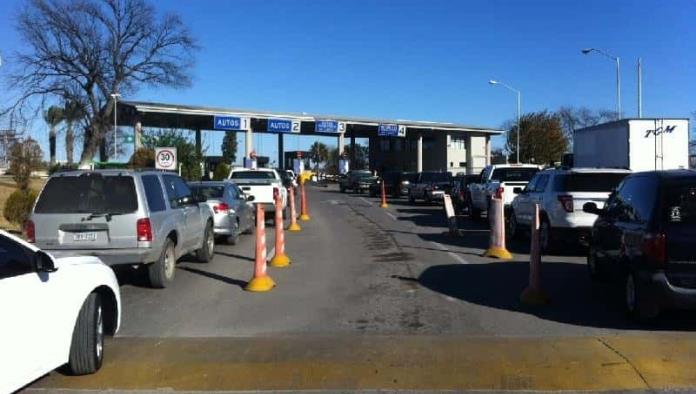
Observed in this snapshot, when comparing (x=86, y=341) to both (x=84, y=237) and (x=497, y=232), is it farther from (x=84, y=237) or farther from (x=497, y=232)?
(x=497, y=232)

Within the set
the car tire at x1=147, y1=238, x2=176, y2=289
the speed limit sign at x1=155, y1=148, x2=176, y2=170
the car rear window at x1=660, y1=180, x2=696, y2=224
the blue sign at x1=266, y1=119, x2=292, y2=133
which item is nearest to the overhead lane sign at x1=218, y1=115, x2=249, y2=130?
the blue sign at x1=266, y1=119, x2=292, y2=133

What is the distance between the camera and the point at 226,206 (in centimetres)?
1634

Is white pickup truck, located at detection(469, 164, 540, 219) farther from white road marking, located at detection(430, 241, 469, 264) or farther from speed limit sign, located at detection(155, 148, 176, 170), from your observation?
speed limit sign, located at detection(155, 148, 176, 170)

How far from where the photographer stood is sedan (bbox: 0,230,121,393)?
5016 mm

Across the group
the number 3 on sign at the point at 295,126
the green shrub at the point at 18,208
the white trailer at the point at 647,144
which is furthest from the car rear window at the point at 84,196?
the number 3 on sign at the point at 295,126

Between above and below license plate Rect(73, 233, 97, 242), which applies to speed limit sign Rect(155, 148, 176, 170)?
above

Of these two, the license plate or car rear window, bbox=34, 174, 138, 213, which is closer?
the license plate

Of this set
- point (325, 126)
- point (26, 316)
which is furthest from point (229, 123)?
point (26, 316)

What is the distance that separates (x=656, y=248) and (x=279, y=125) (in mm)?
66080

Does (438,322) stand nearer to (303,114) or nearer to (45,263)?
(45,263)

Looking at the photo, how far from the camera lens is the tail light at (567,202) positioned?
45.6ft

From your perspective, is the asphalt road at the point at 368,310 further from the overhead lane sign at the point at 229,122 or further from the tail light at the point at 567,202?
the overhead lane sign at the point at 229,122

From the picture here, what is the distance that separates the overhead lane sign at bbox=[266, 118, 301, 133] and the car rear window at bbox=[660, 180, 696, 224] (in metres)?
65.1

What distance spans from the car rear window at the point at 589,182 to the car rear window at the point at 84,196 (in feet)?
27.3
